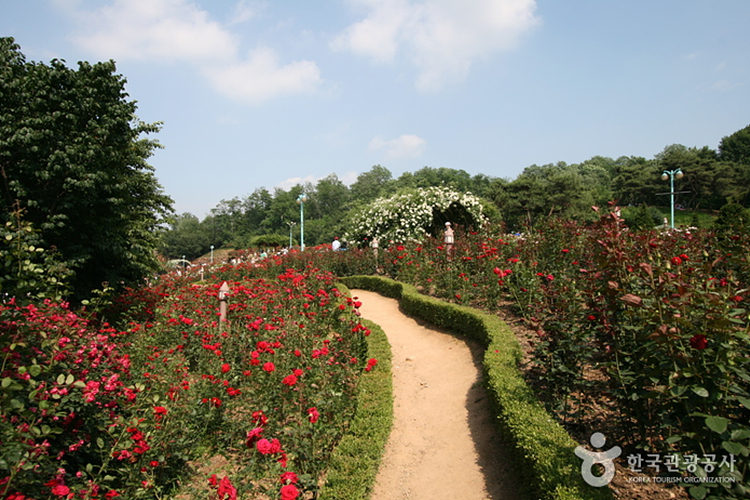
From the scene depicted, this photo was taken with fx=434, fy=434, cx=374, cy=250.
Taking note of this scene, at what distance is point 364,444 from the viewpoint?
3963 millimetres

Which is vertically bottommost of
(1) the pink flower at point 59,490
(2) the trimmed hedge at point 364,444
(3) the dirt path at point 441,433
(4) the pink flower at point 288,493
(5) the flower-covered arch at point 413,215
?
(3) the dirt path at point 441,433

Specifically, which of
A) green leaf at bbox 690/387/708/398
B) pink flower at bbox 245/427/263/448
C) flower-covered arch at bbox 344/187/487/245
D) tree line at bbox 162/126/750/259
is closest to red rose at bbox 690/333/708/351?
green leaf at bbox 690/387/708/398

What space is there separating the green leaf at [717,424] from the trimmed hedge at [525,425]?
2.98 ft

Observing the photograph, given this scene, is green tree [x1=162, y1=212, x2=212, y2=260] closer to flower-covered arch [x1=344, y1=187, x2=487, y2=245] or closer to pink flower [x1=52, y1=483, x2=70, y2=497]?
flower-covered arch [x1=344, y1=187, x2=487, y2=245]

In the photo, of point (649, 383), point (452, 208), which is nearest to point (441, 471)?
point (649, 383)

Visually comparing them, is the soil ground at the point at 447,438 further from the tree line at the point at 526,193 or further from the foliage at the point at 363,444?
the tree line at the point at 526,193

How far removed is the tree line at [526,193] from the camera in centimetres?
3922

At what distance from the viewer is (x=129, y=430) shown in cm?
275

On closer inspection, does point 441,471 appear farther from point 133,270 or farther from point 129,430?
point 133,270

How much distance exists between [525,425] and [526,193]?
130ft

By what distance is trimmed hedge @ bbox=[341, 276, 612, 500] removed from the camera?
292 centimetres

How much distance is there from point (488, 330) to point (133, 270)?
273 inches

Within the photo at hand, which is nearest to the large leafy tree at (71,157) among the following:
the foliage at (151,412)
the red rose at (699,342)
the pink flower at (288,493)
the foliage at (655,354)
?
the foliage at (151,412)

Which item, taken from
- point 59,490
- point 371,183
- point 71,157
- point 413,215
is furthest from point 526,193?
point 371,183
